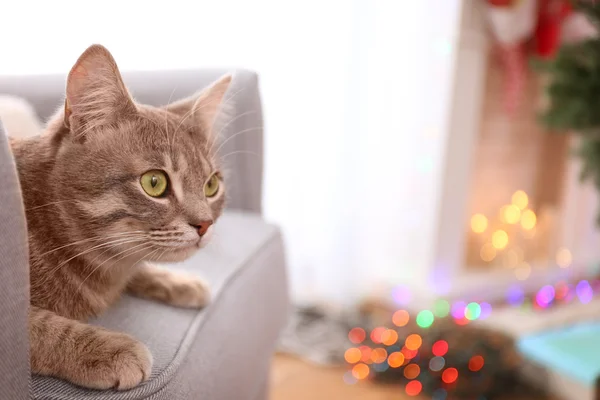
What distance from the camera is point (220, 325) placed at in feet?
2.98

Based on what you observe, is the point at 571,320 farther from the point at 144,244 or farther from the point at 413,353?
the point at 144,244

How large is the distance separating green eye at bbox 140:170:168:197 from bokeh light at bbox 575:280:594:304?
218 cm

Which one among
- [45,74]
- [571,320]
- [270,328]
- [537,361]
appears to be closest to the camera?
[45,74]

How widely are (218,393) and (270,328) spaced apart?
0.31 m

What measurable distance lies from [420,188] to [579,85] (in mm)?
662

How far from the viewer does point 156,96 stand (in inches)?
36.5

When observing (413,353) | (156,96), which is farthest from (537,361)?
(156,96)

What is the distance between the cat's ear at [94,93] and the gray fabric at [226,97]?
5.1 inches

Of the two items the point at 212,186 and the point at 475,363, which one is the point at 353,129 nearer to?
the point at 475,363

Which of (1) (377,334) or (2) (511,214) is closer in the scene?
(1) (377,334)

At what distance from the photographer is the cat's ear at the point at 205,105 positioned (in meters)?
0.86

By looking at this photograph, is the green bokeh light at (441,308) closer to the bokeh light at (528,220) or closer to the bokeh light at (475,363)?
the bokeh light at (475,363)

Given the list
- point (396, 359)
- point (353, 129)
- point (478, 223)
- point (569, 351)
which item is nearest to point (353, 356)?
point (396, 359)

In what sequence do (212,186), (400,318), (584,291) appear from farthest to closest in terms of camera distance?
(584,291), (400,318), (212,186)
